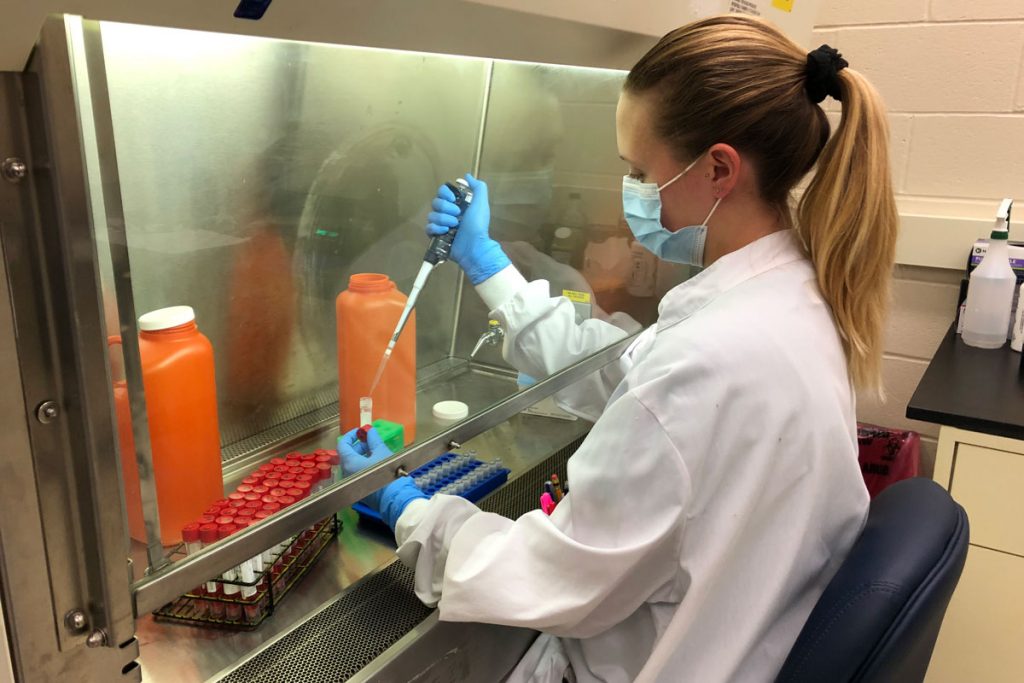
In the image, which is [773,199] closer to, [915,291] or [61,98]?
[61,98]

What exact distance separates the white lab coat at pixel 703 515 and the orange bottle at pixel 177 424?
1.08 ft

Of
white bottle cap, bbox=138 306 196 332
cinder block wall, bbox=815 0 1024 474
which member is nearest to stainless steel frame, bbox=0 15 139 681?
white bottle cap, bbox=138 306 196 332

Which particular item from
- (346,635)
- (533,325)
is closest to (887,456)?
(533,325)

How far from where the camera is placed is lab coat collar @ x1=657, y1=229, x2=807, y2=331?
103 centimetres

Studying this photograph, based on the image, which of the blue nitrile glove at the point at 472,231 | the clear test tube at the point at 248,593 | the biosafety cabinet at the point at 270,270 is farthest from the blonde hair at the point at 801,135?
the clear test tube at the point at 248,593

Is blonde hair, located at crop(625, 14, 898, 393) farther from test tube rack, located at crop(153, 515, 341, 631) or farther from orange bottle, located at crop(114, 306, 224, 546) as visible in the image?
test tube rack, located at crop(153, 515, 341, 631)

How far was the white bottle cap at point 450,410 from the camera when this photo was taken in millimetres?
1229

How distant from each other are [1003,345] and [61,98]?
214cm

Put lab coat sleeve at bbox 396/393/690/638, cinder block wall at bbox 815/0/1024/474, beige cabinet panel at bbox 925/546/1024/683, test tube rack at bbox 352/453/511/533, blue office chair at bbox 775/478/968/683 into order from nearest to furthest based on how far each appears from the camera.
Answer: blue office chair at bbox 775/478/968/683 < lab coat sleeve at bbox 396/393/690/638 < test tube rack at bbox 352/453/511/533 < beige cabinet panel at bbox 925/546/1024/683 < cinder block wall at bbox 815/0/1024/474

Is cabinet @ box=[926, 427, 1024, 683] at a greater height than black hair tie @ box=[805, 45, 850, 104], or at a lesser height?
lesser

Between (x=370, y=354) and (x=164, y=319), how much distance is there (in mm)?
418

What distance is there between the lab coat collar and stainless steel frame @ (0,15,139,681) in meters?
0.73

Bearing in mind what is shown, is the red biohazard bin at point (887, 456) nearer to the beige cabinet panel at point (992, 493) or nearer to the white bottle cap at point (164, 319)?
the beige cabinet panel at point (992, 493)

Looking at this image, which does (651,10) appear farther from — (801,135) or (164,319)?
(164,319)
